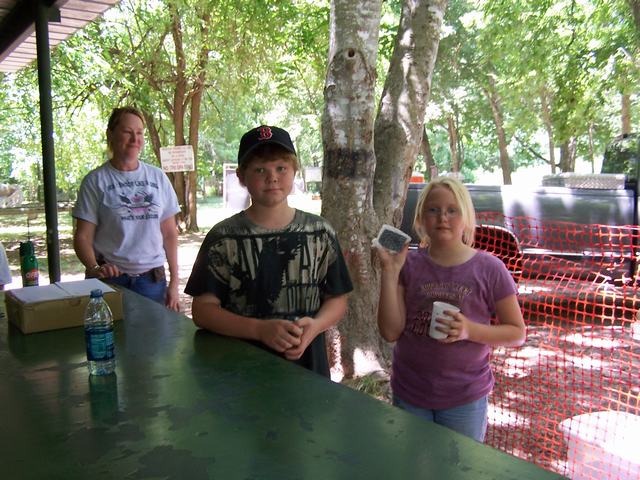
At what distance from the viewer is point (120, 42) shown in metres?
15.1

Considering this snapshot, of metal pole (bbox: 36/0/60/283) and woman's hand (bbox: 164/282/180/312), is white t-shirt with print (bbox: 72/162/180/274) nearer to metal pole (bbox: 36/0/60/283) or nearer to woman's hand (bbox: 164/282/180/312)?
woman's hand (bbox: 164/282/180/312)

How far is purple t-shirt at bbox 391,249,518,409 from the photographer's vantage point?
2346 mm

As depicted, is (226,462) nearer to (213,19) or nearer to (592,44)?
(213,19)

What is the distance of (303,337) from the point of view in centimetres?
214

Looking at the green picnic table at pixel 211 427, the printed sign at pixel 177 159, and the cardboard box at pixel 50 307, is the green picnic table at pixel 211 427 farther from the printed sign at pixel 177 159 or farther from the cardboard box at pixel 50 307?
the printed sign at pixel 177 159

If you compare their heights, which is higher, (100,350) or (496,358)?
(100,350)

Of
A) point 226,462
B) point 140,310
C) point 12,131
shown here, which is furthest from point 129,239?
point 12,131

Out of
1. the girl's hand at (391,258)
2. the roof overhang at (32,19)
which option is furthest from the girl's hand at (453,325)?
the roof overhang at (32,19)

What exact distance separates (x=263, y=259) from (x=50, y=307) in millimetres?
942

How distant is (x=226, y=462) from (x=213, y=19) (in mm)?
12415

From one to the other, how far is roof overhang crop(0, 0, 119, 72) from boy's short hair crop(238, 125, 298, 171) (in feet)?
10.9

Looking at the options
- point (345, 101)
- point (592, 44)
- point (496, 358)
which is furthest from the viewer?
point (592, 44)

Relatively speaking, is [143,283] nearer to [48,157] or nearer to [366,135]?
[366,135]

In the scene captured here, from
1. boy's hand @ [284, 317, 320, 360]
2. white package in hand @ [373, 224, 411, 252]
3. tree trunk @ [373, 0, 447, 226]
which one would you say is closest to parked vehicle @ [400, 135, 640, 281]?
tree trunk @ [373, 0, 447, 226]
